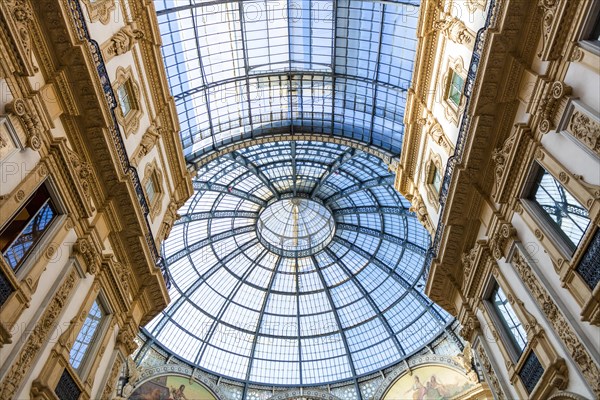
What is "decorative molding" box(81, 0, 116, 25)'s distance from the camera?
13.6m

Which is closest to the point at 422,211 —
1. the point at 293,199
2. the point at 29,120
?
the point at 29,120

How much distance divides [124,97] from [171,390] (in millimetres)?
23719

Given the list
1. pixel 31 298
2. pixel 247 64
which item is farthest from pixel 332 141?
pixel 31 298

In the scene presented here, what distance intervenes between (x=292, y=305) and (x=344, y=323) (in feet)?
15.5

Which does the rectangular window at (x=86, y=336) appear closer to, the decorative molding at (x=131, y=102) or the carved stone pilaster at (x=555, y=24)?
the decorative molding at (x=131, y=102)

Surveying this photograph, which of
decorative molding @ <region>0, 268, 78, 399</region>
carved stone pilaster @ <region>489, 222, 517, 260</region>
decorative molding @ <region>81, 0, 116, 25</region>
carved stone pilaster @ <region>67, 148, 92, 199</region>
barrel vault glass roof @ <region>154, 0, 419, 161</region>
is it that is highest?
barrel vault glass roof @ <region>154, 0, 419, 161</region>

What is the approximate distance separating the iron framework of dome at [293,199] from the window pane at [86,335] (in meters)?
12.3

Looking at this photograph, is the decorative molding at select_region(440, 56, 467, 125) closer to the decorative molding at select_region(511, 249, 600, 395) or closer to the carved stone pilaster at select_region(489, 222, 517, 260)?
the carved stone pilaster at select_region(489, 222, 517, 260)

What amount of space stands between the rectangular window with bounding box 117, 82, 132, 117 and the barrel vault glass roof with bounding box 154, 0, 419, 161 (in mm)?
6342

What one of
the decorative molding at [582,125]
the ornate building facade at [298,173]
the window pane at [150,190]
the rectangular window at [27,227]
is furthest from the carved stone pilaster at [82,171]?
the decorative molding at [582,125]

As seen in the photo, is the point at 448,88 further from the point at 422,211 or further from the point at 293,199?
the point at 293,199

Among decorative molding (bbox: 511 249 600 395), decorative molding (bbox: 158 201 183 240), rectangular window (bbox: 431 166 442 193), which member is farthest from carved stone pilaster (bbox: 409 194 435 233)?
decorative molding (bbox: 158 201 183 240)

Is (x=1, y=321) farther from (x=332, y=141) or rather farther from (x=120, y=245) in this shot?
Result: (x=332, y=141)

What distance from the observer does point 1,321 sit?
32.7 ft
